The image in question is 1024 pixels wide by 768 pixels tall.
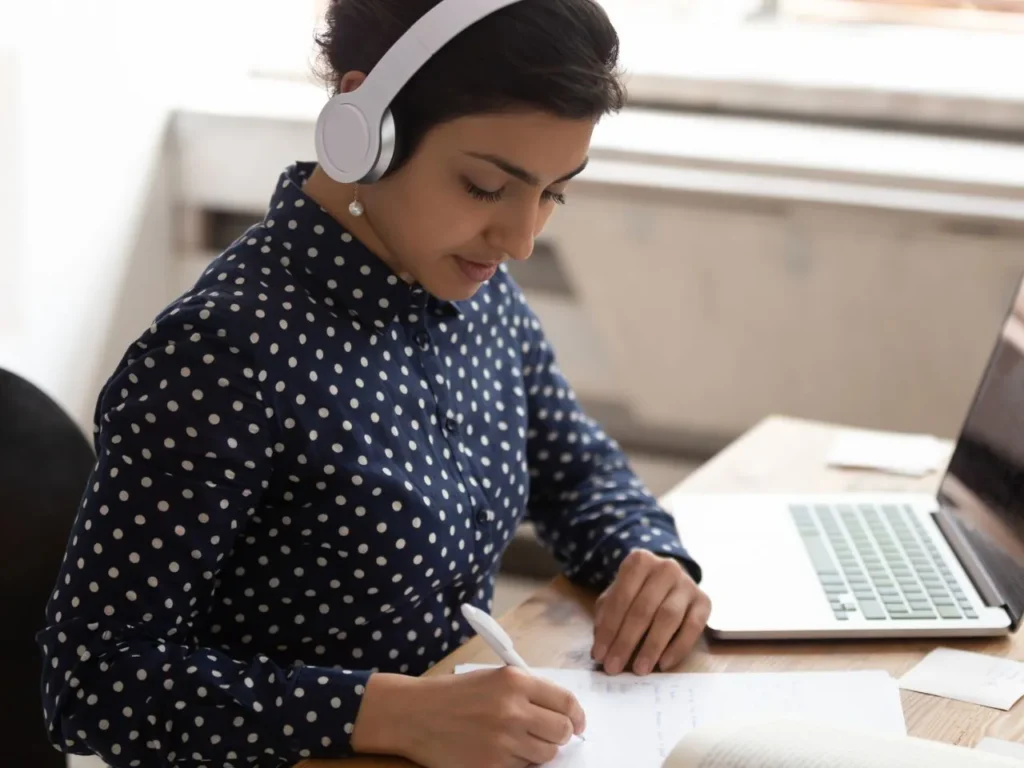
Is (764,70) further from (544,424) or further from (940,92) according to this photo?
(544,424)

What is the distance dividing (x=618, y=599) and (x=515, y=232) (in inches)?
12.3

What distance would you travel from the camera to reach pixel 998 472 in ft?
3.93

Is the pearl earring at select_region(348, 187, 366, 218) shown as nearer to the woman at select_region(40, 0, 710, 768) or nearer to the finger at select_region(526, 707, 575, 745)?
the woman at select_region(40, 0, 710, 768)

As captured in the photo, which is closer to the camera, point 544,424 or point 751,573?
point 751,573

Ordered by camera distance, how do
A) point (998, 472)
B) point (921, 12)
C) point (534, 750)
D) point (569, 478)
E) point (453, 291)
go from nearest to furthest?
point (534, 750) → point (453, 291) → point (998, 472) → point (569, 478) → point (921, 12)

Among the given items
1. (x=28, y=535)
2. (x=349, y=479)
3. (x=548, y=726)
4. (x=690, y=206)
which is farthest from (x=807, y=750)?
(x=690, y=206)

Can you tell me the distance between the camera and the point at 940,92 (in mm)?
1979

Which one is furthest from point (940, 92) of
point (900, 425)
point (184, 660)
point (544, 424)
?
point (184, 660)

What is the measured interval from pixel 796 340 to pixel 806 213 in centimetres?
19

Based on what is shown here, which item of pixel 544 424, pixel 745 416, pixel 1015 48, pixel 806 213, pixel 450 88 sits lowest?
pixel 745 416

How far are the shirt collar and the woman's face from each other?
3 cm

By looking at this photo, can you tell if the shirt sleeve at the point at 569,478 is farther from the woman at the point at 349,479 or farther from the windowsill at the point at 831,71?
the windowsill at the point at 831,71

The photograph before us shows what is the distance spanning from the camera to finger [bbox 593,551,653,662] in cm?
105

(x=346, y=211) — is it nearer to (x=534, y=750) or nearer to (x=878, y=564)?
(x=534, y=750)
